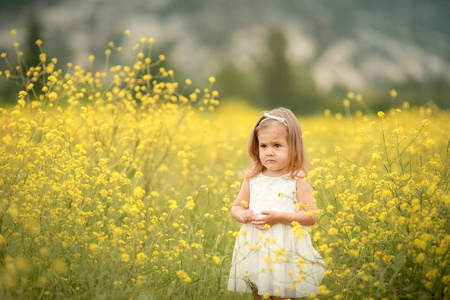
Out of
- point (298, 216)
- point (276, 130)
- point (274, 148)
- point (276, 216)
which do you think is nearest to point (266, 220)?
point (276, 216)

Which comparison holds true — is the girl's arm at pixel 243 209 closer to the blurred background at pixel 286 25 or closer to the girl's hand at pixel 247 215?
the girl's hand at pixel 247 215

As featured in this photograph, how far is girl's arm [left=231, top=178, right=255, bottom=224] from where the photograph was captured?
98.3 inches

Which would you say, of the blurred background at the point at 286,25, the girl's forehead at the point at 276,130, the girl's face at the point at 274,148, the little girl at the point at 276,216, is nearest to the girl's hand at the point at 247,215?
the little girl at the point at 276,216

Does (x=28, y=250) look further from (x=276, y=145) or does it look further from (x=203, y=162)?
(x=203, y=162)

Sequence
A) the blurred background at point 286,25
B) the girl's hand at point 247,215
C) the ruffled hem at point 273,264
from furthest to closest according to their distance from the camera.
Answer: the blurred background at point 286,25
the girl's hand at point 247,215
the ruffled hem at point 273,264

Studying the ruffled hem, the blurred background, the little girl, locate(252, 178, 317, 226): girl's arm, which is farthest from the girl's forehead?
the blurred background

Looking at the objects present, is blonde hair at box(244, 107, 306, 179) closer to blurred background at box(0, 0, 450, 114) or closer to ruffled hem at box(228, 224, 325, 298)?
ruffled hem at box(228, 224, 325, 298)

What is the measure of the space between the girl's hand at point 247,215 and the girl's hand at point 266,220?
3 cm

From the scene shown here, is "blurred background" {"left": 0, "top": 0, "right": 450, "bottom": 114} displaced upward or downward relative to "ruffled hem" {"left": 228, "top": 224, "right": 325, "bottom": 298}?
upward

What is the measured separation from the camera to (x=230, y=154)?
19.4ft

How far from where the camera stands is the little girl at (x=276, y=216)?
2.40 m

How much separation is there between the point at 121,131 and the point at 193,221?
1115 millimetres

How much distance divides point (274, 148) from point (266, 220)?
410 millimetres

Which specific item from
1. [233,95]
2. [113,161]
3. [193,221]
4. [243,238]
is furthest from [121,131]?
[233,95]
